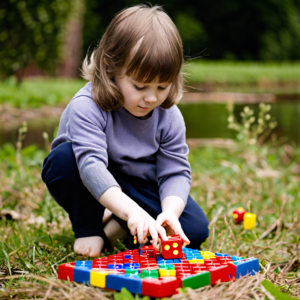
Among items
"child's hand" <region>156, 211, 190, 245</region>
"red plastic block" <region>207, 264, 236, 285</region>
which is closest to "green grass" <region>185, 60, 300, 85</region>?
"child's hand" <region>156, 211, 190, 245</region>

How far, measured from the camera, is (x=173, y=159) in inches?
69.3

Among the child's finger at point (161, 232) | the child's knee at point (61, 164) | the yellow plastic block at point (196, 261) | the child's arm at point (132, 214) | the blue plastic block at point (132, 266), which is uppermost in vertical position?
the child's knee at point (61, 164)

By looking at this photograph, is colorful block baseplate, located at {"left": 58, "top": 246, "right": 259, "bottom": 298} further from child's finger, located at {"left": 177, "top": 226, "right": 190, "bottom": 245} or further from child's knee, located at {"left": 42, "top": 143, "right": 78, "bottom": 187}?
child's knee, located at {"left": 42, "top": 143, "right": 78, "bottom": 187}

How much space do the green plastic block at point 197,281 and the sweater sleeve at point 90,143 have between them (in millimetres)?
473

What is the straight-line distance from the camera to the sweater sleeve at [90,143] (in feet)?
4.86

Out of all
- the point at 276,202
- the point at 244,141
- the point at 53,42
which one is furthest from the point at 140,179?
the point at 53,42

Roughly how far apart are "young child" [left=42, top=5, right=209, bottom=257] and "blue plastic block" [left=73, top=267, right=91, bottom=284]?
0.22m

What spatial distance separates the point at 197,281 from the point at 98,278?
25 centimetres

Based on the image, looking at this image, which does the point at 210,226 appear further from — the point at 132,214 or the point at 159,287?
the point at 159,287

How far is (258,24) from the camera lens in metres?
24.8

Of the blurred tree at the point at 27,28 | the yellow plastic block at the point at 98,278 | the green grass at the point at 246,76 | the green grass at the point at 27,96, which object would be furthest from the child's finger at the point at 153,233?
the green grass at the point at 246,76

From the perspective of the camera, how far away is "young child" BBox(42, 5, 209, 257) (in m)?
1.48

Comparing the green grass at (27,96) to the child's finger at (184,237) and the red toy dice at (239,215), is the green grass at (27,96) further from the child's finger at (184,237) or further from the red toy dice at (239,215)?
the child's finger at (184,237)


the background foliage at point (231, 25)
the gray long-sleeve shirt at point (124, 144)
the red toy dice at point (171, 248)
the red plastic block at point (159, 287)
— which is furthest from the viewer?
the background foliage at point (231, 25)
